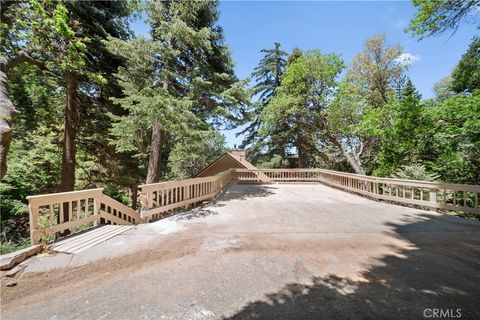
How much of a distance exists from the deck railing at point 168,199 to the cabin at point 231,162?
7.31m

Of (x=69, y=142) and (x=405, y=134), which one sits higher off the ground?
(x=405, y=134)

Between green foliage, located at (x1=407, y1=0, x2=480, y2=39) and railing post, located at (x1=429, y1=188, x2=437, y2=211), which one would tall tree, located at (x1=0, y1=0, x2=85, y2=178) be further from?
green foliage, located at (x1=407, y1=0, x2=480, y2=39)

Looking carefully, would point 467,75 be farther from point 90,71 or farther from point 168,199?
point 90,71

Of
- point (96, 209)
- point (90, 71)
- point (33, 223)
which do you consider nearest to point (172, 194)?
point (96, 209)

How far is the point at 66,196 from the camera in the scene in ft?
12.7

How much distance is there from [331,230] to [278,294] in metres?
2.74

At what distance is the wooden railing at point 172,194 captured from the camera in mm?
5152

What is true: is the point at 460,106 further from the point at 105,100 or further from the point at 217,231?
the point at 105,100

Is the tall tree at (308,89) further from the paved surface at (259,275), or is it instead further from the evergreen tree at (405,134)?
the paved surface at (259,275)

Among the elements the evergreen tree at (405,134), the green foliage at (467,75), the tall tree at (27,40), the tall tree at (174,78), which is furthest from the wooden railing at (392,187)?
the tall tree at (27,40)

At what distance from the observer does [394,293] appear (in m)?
2.37

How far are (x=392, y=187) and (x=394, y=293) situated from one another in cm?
690

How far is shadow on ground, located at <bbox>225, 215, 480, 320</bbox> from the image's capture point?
6.78 ft

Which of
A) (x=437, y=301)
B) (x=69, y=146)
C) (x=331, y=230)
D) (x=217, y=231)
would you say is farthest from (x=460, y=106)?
(x=69, y=146)
